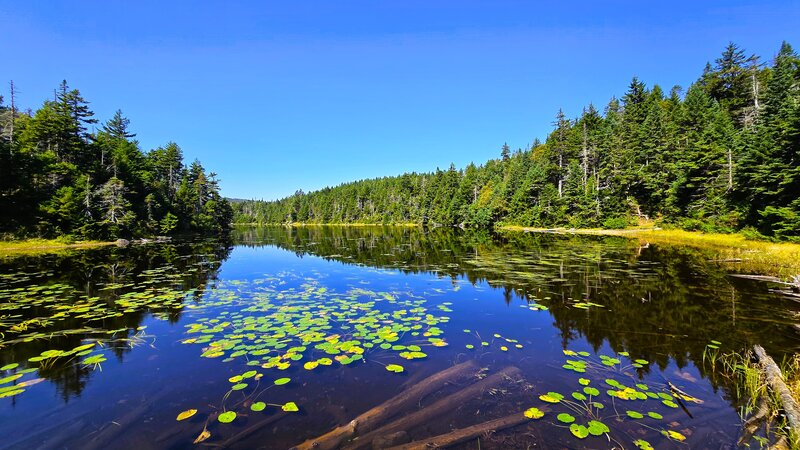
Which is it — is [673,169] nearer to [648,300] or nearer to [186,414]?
[648,300]

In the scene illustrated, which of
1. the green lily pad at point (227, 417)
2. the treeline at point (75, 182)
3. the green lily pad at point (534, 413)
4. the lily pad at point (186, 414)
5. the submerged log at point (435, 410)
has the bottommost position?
the submerged log at point (435, 410)

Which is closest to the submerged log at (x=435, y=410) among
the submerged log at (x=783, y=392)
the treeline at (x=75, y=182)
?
the submerged log at (x=783, y=392)

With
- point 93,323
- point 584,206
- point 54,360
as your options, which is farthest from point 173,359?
point 584,206

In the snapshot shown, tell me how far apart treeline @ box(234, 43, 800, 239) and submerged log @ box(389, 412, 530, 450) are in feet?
96.7

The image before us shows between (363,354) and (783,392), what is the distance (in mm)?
7521

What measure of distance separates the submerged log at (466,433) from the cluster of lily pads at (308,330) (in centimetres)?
215

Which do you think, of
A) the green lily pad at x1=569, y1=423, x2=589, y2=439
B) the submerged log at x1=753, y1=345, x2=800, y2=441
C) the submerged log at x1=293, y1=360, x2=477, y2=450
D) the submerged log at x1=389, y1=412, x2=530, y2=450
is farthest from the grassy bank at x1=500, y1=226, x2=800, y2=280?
the submerged log at x1=389, y1=412, x2=530, y2=450

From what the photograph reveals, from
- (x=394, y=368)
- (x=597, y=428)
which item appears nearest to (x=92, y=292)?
(x=394, y=368)

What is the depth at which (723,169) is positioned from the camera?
34.3 metres

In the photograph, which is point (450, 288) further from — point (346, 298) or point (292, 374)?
point (292, 374)

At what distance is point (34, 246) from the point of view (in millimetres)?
32750

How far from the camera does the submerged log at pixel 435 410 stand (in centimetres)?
483

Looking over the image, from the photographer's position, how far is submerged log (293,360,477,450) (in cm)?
474

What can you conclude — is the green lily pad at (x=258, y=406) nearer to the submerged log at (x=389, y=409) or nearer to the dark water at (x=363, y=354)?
the dark water at (x=363, y=354)
